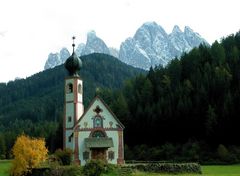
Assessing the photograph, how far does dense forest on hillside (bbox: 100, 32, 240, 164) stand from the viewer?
78.8 meters

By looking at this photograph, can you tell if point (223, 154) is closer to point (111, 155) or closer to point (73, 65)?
point (111, 155)

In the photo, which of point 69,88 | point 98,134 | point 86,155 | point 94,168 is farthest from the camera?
point 69,88

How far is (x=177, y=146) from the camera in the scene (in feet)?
266

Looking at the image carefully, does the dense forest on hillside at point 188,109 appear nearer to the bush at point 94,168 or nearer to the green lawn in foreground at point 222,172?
the green lawn in foreground at point 222,172

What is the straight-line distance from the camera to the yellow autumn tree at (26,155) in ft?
166

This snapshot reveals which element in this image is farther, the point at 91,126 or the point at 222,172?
the point at 91,126

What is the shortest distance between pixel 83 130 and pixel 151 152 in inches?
956

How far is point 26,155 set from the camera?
50844mm

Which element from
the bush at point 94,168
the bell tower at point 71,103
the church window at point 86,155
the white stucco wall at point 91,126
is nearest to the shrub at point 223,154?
the white stucco wall at point 91,126

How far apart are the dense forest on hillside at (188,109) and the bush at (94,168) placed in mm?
27378

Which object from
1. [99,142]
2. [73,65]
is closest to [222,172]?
[99,142]

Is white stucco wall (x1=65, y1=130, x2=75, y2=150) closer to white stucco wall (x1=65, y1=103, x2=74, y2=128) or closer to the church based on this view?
the church

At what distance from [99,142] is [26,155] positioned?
11090 mm

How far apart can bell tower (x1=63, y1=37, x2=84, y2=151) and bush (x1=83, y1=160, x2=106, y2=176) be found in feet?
46.3
